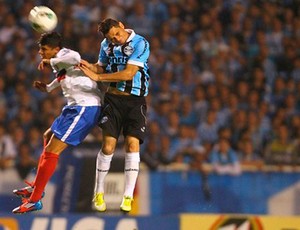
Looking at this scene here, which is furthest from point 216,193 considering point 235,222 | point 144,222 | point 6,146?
point 6,146

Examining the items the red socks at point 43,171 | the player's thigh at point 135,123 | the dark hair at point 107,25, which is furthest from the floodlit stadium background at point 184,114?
the dark hair at point 107,25

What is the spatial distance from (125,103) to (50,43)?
98cm

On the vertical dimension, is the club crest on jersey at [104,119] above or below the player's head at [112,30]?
below

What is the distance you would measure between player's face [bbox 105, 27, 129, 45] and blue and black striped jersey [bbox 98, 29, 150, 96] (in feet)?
0.21

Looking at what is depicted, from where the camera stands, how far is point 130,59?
9.98 meters

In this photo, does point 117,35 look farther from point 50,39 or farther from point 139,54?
point 50,39

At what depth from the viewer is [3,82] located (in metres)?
15.0

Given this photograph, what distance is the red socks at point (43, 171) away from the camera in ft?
33.2

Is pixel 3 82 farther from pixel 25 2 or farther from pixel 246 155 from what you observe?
pixel 246 155

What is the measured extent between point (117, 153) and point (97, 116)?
262 centimetres

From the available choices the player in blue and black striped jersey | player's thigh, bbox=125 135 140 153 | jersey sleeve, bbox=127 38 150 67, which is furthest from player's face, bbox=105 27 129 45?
player's thigh, bbox=125 135 140 153

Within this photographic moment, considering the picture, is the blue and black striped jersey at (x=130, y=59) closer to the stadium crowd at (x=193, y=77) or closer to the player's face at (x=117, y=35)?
the player's face at (x=117, y=35)

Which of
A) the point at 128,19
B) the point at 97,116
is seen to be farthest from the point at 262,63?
the point at 97,116

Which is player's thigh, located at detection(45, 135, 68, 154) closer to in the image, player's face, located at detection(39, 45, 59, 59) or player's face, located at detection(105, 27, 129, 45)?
player's face, located at detection(39, 45, 59, 59)
